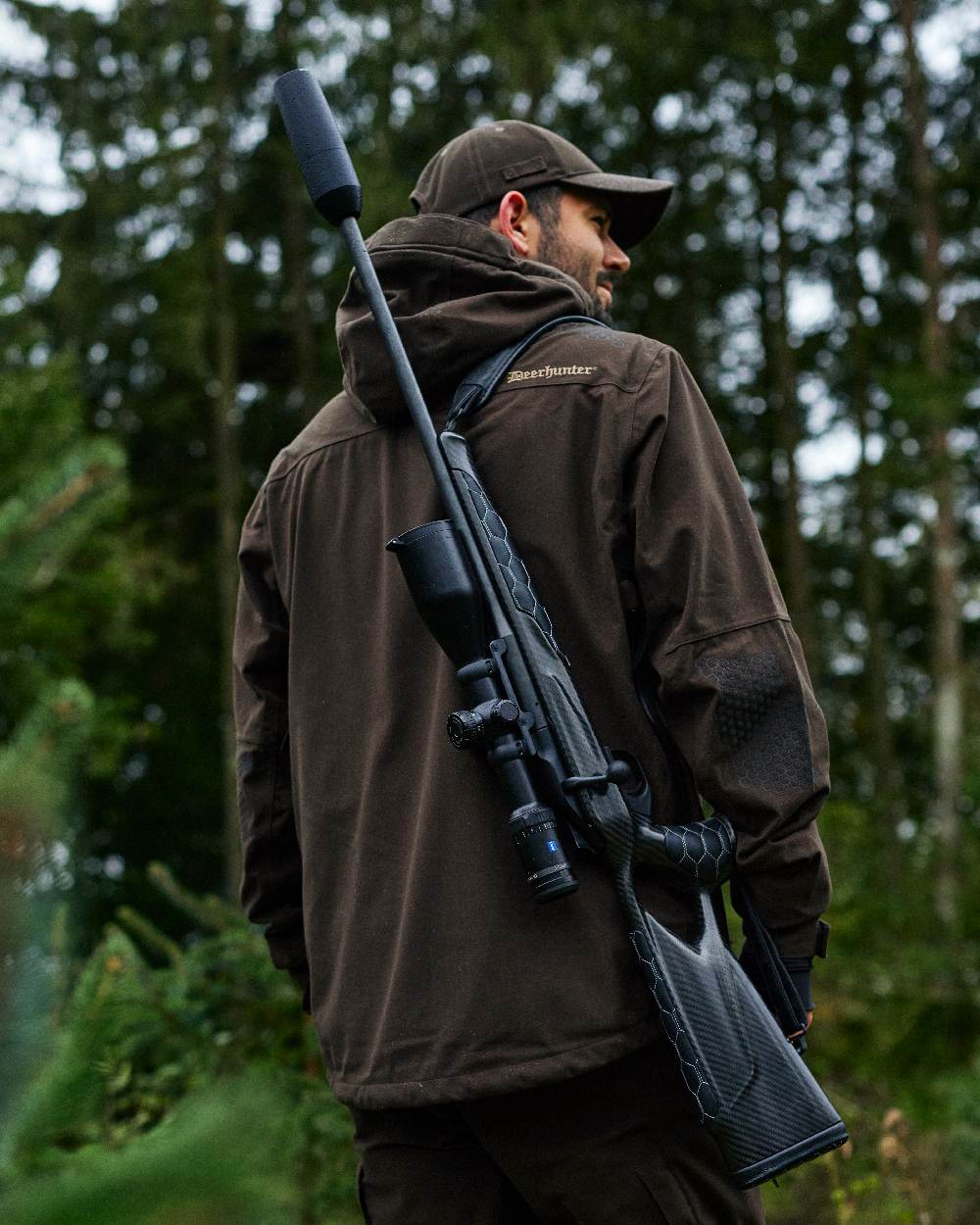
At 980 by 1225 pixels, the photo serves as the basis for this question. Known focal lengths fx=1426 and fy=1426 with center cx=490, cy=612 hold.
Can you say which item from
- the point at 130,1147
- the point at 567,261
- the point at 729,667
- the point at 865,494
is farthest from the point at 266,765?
the point at 865,494

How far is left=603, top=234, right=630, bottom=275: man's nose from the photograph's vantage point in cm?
270

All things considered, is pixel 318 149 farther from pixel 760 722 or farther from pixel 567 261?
pixel 760 722

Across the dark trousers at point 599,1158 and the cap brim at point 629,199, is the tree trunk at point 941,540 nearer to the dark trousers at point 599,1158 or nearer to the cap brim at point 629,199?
the cap brim at point 629,199

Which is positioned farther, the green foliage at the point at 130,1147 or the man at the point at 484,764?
the man at the point at 484,764

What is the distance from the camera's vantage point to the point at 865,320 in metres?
17.4

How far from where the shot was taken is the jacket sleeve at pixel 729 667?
2029 millimetres

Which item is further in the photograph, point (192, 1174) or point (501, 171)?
point (501, 171)

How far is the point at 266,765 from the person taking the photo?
255 cm

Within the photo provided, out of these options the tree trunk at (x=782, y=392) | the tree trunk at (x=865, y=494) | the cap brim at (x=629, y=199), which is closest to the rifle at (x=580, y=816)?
the cap brim at (x=629, y=199)

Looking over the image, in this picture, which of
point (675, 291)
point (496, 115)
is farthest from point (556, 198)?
point (675, 291)

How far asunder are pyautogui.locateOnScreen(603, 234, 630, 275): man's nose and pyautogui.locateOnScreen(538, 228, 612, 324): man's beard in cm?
9

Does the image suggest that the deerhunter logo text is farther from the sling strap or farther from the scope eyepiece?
the scope eyepiece

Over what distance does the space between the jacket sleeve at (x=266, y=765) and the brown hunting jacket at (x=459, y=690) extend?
0.15 m

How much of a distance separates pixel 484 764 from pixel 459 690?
5.1 inches
